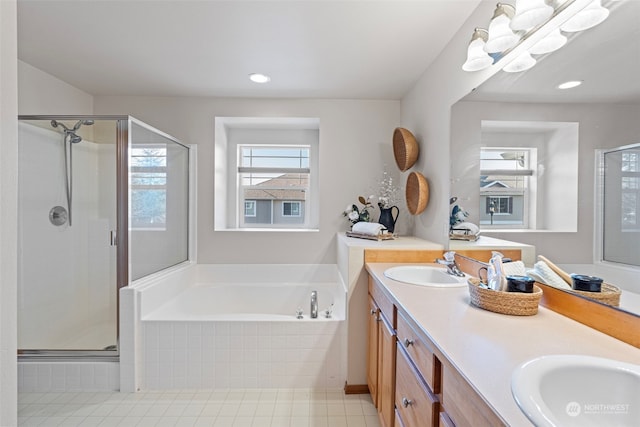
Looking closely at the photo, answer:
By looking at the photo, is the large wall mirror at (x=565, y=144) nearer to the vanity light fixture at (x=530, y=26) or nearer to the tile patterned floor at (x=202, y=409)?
the vanity light fixture at (x=530, y=26)

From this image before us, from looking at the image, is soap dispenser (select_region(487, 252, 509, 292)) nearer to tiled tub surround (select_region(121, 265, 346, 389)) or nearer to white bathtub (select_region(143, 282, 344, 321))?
tiled tub surround (select_region(121, 265, 346, 389))

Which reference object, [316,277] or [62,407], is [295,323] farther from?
[62,407]

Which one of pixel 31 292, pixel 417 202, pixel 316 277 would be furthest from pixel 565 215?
pixel 31 292

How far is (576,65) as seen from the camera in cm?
100

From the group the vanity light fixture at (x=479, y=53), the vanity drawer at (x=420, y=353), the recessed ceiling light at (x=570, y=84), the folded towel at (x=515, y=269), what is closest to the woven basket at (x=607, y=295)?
the folded towel at (x=515, y=269)

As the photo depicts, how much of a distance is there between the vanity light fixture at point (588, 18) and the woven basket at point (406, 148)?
1.35 metres

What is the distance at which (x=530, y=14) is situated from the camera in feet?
3.59

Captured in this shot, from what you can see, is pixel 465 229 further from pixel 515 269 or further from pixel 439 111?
pixel 439 111

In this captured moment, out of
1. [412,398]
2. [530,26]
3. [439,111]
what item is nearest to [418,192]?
→ [439,111]

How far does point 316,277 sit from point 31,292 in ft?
7.06

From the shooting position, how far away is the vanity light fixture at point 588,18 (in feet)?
2.97

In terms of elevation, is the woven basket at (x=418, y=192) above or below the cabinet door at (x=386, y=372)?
above

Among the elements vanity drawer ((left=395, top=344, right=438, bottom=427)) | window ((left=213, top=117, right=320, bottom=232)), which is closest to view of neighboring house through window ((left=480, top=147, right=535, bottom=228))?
vanity drawer ((left=395, top=344, right=438, bottom=427))

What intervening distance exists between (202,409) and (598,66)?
244 cm
